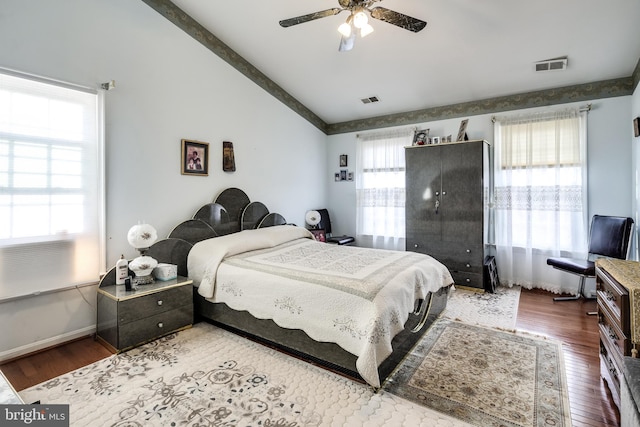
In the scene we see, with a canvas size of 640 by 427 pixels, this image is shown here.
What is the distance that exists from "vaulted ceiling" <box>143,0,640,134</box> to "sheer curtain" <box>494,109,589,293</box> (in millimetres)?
378

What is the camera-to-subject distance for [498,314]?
338 centimetres

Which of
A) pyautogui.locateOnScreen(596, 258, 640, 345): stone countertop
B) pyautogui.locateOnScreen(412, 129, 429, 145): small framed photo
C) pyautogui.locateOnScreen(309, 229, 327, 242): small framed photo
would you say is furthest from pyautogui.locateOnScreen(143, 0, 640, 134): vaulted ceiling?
pyautogui.locateOnScreen(596, 258, 640, 345): stone countertop

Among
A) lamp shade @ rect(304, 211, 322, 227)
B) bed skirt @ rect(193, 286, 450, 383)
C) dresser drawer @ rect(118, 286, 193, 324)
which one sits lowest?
bed skirt @ rect(193, 286, 450, 383)

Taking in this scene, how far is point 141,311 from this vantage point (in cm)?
267

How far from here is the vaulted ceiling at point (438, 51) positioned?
2.92 m

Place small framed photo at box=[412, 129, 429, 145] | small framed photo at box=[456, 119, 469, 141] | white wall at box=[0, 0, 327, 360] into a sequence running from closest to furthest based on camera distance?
white wall at box=[0, 0, 327, 360] → small framed photo at box=[456, 119, 469, 141] → small framed photo at box=[412, 129, 429, 145]

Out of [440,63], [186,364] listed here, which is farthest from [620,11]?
[186,364]

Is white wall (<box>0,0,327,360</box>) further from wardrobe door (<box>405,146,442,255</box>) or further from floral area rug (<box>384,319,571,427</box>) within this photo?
floral area rug (<box>384,319,571,427</box>)

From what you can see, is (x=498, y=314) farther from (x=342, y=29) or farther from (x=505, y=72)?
(x=342, y=29)

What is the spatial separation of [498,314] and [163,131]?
4141 millimetres

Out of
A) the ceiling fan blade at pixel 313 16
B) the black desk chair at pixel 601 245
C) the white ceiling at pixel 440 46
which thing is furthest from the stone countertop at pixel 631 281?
the ceiling fan blade at pixel 313 16

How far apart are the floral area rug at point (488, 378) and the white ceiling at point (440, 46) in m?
2.96

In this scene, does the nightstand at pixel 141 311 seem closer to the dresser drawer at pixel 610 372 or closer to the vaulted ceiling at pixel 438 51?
the vaulted ceiling at pixel 438 51

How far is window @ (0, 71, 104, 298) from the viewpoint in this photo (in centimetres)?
238
